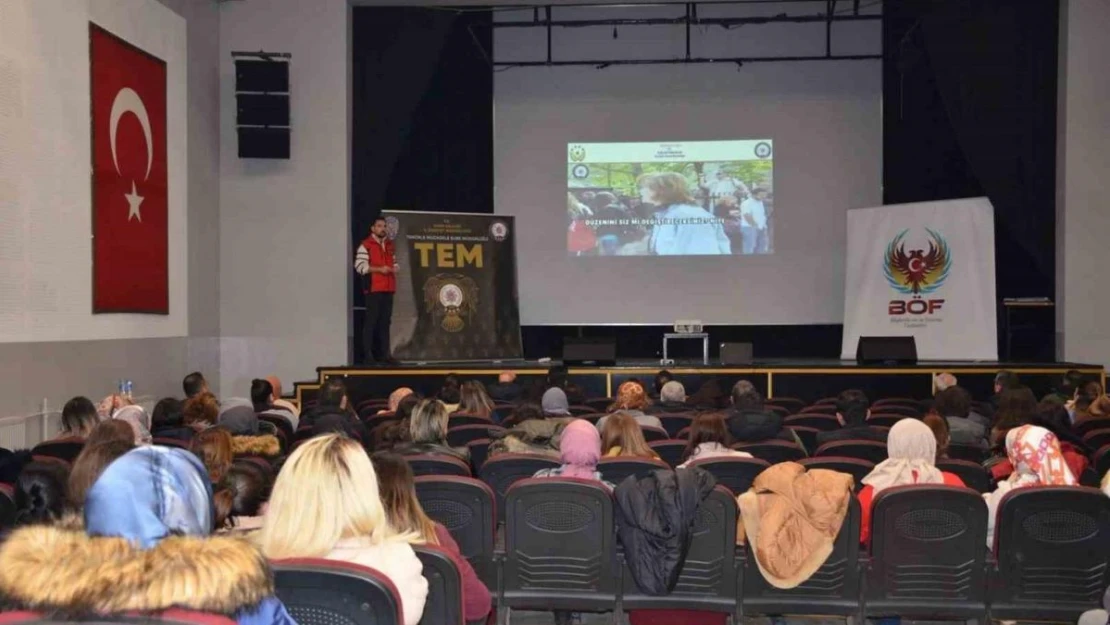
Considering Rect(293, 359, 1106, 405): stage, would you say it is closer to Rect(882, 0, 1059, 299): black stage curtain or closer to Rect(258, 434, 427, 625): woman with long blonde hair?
Rect(882, 0, 1059, 299): black stage curtain

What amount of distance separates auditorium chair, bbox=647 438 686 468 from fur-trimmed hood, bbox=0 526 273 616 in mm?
4081

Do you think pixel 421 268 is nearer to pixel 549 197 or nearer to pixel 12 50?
pixel 549 197

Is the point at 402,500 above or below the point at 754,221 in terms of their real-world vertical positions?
below

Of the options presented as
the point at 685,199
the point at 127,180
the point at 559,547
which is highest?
the point at 685,199

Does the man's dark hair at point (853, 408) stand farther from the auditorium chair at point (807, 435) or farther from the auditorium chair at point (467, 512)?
the auditorium chair at point (467, 512)

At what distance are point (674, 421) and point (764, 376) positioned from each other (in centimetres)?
427

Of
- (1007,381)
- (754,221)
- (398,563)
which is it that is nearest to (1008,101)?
(754,221)

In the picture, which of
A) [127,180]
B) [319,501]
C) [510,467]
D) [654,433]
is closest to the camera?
[319,501]

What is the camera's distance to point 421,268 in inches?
489

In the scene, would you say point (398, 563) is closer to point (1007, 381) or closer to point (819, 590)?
point (819, 590)

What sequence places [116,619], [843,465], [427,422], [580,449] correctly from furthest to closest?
1. [427,422]
2. [843,465]
3. [580,449]
4. [116,619]

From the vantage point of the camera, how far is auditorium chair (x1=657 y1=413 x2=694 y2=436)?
729 centimetres

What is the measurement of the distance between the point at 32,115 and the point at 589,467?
6.14m

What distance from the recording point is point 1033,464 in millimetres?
4426
